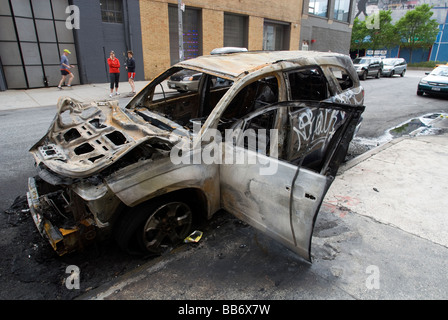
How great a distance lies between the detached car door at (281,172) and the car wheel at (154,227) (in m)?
0.50

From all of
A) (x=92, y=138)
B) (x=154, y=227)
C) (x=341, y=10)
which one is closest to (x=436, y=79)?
(x=154, y=227)

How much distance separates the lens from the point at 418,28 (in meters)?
38.4

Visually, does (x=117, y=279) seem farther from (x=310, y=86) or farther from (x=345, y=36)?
(x=345, y=36)

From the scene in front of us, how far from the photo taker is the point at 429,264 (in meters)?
2.89

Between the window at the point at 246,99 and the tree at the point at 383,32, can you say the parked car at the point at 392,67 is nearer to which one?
the tree at the point at 383,32

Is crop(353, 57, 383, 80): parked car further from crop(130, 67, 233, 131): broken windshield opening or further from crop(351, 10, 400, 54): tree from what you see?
crop(351, 10, 400, 54): tree

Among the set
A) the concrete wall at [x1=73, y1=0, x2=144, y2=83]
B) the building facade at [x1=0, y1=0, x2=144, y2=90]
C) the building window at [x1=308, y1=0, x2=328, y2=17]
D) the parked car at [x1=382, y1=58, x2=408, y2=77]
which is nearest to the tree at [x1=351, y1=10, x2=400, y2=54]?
the building window at [x1=308, y1=0, x2=328, y2=17]

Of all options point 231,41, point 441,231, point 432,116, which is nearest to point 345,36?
point 231,41

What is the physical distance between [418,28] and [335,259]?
153 feet

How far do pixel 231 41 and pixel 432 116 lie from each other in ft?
49.2

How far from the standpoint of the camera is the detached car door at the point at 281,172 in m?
2.38

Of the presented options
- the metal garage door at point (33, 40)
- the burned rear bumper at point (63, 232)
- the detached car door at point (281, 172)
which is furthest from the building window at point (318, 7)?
the burned rear bumper at point (63, 232)

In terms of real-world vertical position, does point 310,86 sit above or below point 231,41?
below

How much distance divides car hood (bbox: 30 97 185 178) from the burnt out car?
0.01 meters
